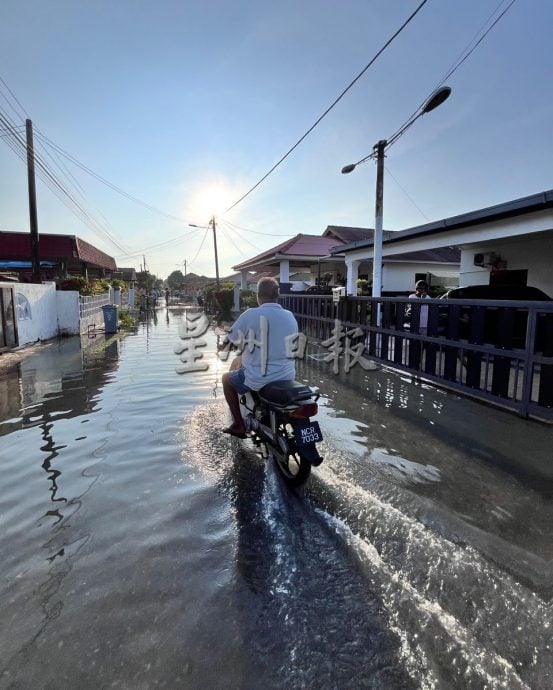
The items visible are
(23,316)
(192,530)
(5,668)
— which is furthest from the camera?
(23,316)

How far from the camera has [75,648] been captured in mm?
1892

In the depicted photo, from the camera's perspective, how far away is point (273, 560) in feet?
8.14

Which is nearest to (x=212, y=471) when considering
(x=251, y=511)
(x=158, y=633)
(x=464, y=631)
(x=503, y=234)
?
(x=251, y=511)

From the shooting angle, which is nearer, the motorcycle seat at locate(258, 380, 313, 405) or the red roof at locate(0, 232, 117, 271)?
the motorcycle seat at locate(258, 380, 313, 405)

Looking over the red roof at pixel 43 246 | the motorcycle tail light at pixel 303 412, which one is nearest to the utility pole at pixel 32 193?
the red roof at pixel 43 246

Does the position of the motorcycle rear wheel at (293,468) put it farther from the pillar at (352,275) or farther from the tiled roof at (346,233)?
the tiled roof at (346,233)

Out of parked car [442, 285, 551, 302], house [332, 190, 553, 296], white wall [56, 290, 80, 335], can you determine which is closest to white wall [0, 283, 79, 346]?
white wall [56, 290, 80, 335]

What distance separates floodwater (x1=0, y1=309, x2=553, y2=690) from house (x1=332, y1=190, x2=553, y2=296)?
619 cm

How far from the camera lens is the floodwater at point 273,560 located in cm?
180

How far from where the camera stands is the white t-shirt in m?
3.67

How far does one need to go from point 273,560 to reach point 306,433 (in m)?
0.95

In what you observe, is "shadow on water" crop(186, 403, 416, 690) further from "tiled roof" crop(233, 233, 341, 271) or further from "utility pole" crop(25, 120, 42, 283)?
"tiled roof" crop(233, 233, 341, 271)

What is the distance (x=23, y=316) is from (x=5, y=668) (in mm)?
11454

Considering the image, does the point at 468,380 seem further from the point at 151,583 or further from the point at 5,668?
the point at 5,668
